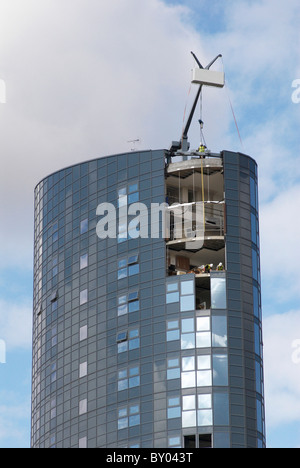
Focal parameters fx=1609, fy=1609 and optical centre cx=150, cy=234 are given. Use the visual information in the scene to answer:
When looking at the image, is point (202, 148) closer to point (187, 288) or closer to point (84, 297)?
point (187, 288)

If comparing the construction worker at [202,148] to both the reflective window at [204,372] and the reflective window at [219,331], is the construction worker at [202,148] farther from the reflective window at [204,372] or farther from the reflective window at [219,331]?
the reflective window at [204,372]

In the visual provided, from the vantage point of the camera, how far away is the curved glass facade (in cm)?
17800

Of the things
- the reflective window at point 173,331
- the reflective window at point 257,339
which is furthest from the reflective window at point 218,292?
the reflective window at point 257,339

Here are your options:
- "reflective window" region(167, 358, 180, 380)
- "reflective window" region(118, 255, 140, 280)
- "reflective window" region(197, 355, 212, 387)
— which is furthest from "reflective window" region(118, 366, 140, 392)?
"reflective window" region(118, 255, 140, 280)

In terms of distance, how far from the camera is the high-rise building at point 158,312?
178000 millimetres

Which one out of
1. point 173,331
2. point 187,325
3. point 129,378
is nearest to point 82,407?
point 129,378

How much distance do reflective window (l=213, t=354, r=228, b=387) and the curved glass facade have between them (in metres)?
0.11

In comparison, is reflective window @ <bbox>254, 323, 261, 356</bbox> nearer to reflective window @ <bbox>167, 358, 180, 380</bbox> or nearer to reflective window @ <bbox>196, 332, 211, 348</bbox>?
reflective window @ <bbox>196, 332, 211, 348</bbox>

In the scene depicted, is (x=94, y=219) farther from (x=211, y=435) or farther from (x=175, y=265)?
(x=211, y=435)

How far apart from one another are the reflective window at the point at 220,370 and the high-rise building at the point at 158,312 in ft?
0.51

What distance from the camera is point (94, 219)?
195 m

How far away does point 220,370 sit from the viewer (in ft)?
584
